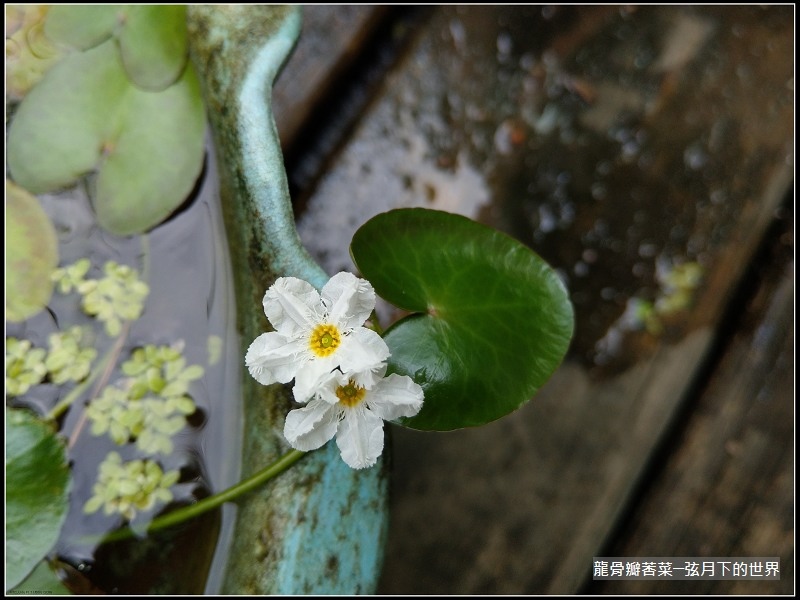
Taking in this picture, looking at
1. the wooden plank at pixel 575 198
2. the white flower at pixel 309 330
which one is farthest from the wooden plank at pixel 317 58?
the white flower at pixel 309 330

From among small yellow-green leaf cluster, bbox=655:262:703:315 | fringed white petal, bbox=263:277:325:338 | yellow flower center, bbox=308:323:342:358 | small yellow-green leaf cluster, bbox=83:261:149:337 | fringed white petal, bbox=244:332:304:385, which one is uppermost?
fringed white petal, bbox=263:277:325:338

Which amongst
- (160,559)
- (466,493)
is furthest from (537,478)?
(160,559)

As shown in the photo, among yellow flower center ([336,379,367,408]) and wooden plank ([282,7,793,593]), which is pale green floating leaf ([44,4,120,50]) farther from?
yellow flower center ([336,379,367,408])

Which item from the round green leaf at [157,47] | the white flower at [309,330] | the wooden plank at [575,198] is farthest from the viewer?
the wooden plank at [575,198]

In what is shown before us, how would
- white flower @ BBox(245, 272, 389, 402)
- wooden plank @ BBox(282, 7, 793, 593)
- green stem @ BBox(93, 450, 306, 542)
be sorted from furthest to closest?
wooden plank @ BBox(282, 7, 793, 593)
green stem @ BBox(93, 450, 306, 542)
white flower @ BBox(245, 272, 389, 402)

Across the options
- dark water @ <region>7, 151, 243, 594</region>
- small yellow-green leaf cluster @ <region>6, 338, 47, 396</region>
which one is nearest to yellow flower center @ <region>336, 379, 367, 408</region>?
dark water @ <region>7, 151, 243, 594</region>

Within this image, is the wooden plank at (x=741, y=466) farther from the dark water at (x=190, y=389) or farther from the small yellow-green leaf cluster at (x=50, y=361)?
the small yellow-green leaf cluster at (x=50, y=361)
